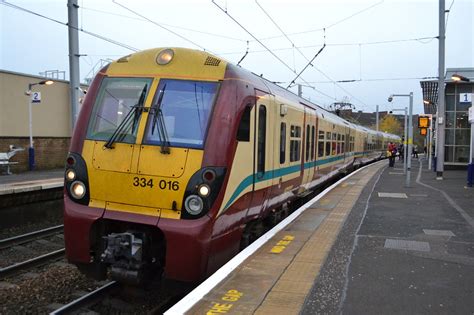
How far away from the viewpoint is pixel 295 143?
913 cm

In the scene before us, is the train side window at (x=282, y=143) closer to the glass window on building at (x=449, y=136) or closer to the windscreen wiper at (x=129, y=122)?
the windscreen wiper at (x=129, y=122)

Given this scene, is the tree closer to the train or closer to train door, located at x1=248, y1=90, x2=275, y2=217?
train door, located at x1=248, y1=90, x2=275, y2=217

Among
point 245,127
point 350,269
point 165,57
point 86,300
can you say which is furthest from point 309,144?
point 86,300

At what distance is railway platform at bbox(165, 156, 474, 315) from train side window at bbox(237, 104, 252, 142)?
148 cm

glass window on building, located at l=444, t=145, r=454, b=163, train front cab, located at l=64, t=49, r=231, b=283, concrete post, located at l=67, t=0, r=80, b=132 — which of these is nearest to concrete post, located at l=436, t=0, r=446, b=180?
glass window on building, located at l=444, t=145, r=454, b=163

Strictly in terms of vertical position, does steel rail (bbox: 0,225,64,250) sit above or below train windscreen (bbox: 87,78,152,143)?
below

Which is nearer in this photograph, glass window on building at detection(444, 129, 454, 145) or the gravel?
the gravel

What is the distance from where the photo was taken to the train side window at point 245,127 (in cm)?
565

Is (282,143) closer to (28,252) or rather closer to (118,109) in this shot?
(118,109)

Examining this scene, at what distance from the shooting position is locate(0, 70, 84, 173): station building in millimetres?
21177

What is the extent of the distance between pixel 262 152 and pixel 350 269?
204 cm

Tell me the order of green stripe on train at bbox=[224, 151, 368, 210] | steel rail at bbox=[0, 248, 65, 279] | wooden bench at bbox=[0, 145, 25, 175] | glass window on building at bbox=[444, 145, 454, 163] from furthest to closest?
1. glass window on building at bbox=[444, 145, 454, 163]
2. wooden bench at bbox=[0, 145, 25, 175]
3. steel rail at bbox=[0, 248, 65, 279]
4. green stripe on train at bbox=[224, 151, 368, 210]

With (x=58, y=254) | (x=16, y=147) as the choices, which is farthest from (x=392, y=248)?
(x=16, y=147)

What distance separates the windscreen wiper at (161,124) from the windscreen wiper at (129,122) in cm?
18
